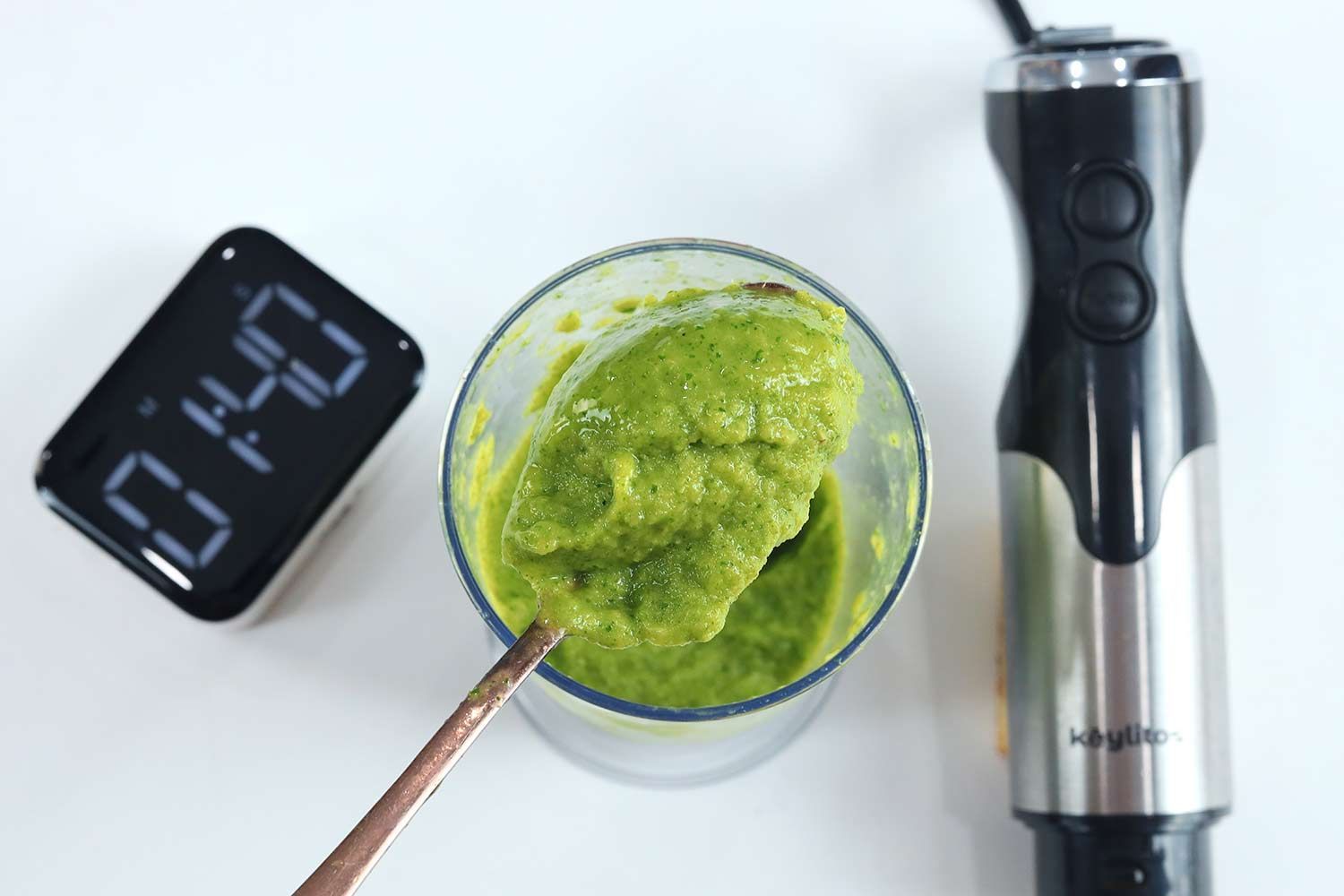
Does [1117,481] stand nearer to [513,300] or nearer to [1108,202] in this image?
[1108,202]

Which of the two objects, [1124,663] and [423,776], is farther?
[1124,663]

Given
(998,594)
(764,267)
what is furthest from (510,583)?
(998,594)

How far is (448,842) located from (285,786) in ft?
0.45

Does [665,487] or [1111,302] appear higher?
[1111,302]

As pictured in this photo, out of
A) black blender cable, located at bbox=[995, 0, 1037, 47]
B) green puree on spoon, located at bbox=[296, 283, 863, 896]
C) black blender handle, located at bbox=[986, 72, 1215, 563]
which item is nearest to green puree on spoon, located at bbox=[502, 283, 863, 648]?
green puree on spoon, located at bbox=[296, 283, 863, 896]

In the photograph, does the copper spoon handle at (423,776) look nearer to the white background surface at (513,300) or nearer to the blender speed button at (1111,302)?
the white background surface at (513,300)

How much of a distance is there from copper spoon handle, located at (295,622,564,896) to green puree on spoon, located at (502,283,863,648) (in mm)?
27

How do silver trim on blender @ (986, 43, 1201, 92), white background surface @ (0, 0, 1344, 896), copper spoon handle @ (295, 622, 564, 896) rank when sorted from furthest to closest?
white background surface @ (0, 0, 1344, 896) → silver trim on blender @ (986, 43, 1201, 92) → copper spoon handle @ (295, 622, 564, 896)

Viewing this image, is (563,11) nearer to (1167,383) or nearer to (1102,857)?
(1167,383)

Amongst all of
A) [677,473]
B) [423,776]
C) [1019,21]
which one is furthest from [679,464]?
[1019,21]

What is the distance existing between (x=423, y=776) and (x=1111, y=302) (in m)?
0.57

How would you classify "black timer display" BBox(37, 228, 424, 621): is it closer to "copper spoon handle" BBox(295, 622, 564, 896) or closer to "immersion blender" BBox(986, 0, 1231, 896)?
"copper spoon handle" BBox(295, 622, 564, 896)

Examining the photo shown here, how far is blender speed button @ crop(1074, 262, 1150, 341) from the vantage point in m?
0.87

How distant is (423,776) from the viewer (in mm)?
657
